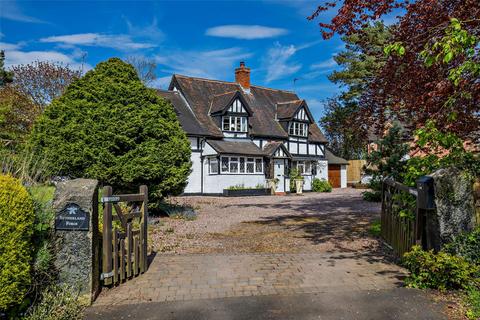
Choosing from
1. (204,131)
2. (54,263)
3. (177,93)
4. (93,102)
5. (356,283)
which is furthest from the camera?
(177,93)

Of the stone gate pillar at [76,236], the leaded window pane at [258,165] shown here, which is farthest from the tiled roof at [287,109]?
the stone gate pillar at [76,236]

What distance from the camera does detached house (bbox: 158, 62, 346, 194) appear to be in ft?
80.9

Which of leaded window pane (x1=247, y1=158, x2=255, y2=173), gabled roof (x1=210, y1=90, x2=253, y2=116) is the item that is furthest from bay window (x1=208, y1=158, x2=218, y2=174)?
gabled roof (x1=210, y1=90, x2=253, y2=116)

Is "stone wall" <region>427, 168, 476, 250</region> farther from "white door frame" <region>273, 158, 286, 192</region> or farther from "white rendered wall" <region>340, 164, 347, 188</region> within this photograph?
"white rendered wall" <region>340, 164, 347, 188</region>

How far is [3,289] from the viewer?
11.6 feet

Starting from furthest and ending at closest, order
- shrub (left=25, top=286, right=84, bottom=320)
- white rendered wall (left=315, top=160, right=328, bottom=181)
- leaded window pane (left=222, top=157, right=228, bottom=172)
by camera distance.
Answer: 1. white rendered wall (left=315, top=160, right=328, bottom=181)
2. leaded window pane (left=222, top=157, right=228, bottom=172)
3. shrub (left=25, top=286, right=84, bottom=320)

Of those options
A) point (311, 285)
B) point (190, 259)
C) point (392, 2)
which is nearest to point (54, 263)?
point (190, 259)

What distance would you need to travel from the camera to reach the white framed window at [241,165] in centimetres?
2478

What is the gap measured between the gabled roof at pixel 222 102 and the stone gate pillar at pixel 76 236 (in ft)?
67.5

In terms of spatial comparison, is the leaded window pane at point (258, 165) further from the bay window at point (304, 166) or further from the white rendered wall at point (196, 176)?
the white rendered wall at point (196, 176)

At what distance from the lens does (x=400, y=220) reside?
657 cm

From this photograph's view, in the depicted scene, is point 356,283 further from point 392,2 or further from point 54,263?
point 392,2

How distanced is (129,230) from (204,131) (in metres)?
19.6

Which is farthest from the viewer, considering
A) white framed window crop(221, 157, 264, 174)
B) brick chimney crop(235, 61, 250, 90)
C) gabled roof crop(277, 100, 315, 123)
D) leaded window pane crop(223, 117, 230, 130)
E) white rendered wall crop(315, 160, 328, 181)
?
white rendered wall crop(315, 160, 328, 181)
